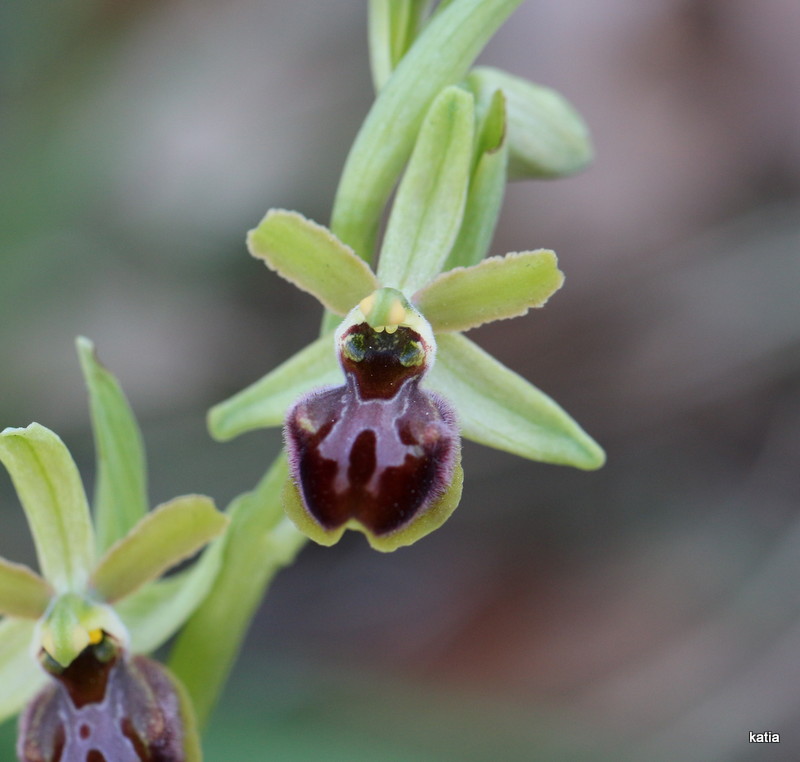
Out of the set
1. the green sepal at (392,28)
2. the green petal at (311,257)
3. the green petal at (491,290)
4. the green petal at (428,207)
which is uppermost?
the green sepal at (392,28)

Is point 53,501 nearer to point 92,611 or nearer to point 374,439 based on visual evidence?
point 92,611

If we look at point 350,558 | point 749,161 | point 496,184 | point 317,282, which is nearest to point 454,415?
point 317,282

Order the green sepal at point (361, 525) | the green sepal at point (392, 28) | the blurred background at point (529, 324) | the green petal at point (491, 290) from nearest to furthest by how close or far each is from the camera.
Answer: the green sepal at point (361, 525)
the green petal at point (491, 290)
the green sepal at point (392, 28)
the blurred background at point (529, 324)

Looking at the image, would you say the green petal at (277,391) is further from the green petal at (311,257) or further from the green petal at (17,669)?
the green petal at (17,669)

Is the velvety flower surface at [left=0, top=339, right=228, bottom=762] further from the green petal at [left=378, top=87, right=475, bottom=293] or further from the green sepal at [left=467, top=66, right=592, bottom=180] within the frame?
the green sepal at [left=467, top=66, right=592, bottom=180]

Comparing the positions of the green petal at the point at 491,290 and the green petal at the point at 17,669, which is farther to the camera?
the green petal at the point at 17,669

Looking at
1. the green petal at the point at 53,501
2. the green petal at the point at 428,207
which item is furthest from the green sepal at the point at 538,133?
the green petal at the point at 53,501

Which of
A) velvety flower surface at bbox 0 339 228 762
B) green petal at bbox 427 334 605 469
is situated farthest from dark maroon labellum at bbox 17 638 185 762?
green petal at bbox 427 334 605 469

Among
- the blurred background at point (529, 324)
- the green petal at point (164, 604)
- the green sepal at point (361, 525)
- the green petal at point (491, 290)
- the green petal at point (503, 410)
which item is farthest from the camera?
the blurred background at point (529, 324)
